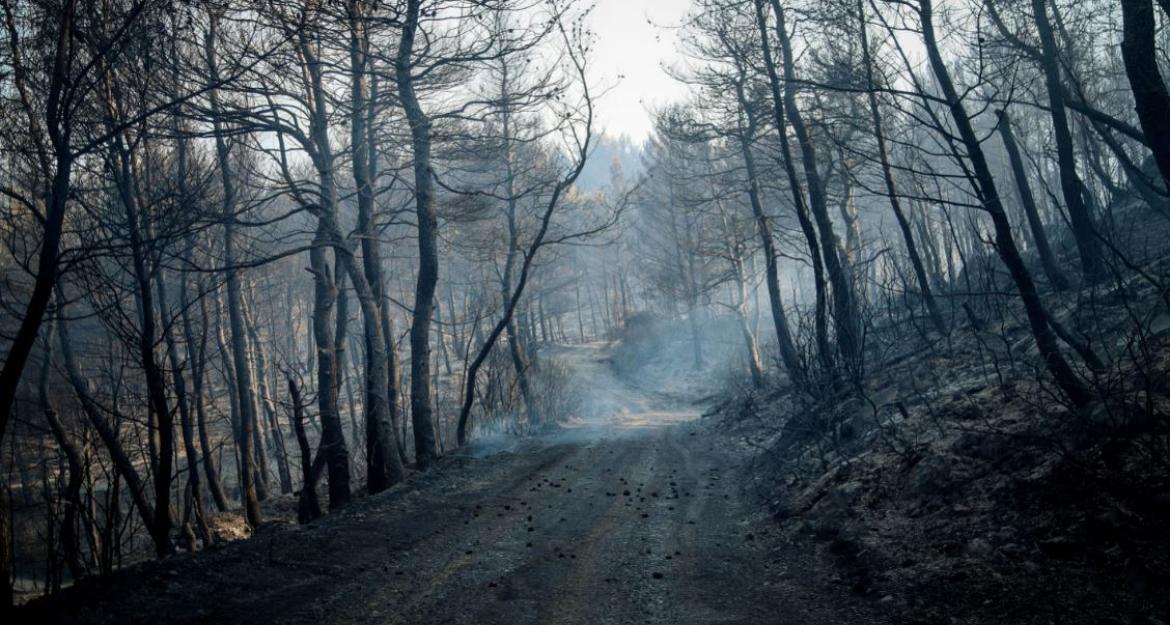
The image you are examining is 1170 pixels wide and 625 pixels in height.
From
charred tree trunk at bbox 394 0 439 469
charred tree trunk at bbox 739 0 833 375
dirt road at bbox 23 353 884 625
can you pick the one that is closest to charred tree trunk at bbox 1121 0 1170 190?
dirt road at bbox 23 353 884 625

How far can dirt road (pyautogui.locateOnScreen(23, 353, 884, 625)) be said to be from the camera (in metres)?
4.59

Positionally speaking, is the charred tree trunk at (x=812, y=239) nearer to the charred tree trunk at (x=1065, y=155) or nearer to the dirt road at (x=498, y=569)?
the dirt road at (x=498, y=569)

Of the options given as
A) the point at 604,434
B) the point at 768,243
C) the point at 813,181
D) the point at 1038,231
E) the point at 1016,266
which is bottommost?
the point at 604,434

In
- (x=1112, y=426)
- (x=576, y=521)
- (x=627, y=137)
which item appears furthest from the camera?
(x=627, y=137)

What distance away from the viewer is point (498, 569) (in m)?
5.61

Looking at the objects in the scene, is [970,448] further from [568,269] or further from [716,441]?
[568,269]

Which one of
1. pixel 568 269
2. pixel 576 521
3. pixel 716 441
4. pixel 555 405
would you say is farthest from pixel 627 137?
pixel 576 521

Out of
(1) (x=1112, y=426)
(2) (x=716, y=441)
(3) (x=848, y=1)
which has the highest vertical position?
(3) (x=848, y=1)

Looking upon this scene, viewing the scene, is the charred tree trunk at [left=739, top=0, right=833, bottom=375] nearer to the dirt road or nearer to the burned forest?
the burned forest

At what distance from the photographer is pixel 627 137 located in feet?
350

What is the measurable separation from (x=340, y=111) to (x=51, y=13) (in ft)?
21.0

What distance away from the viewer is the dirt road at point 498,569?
4590mm

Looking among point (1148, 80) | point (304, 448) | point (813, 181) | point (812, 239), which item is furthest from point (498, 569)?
point (813, 181)

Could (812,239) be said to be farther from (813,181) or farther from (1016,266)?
(1016,266)
